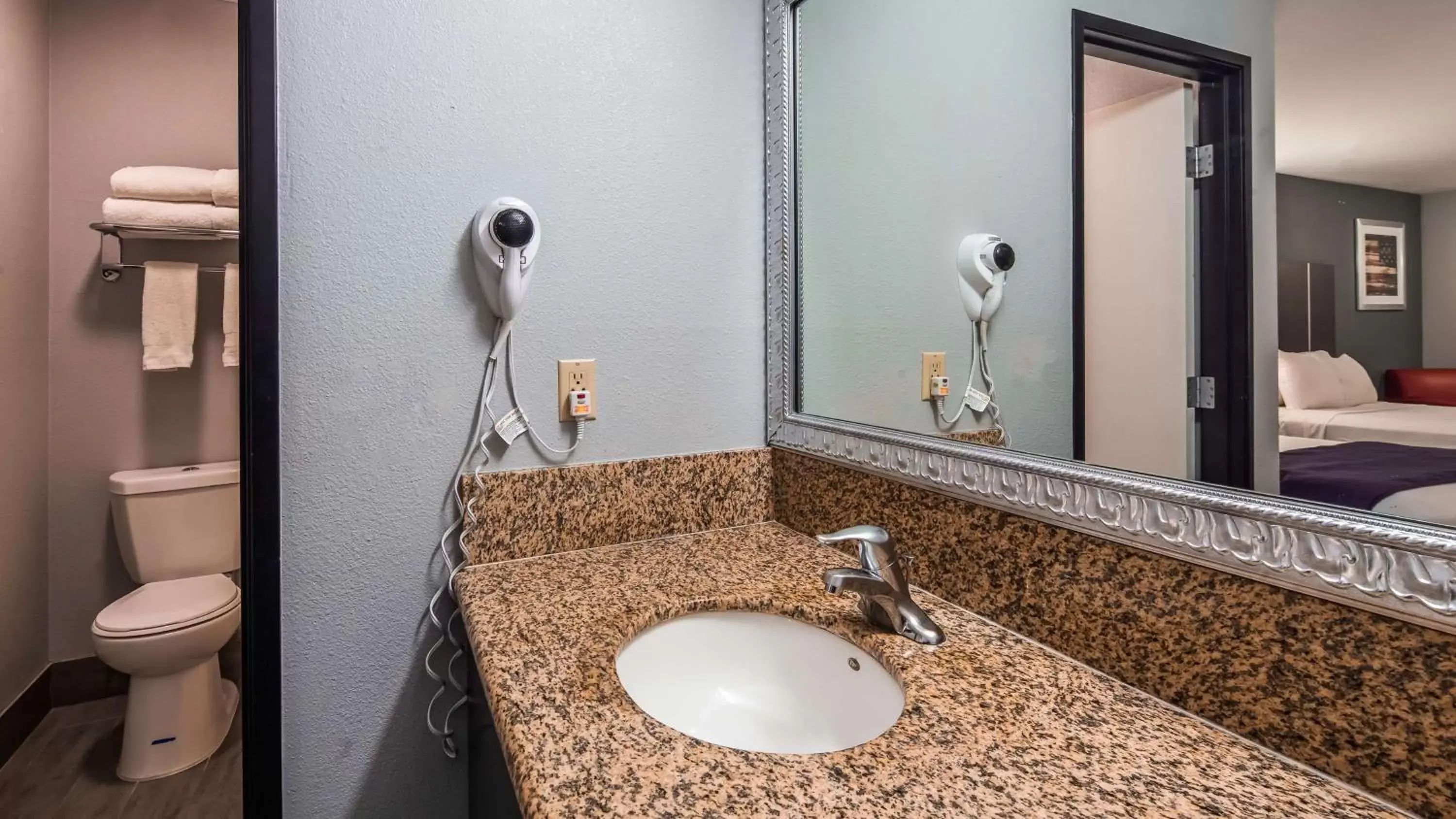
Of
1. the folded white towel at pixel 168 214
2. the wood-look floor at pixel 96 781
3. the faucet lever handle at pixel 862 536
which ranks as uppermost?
the folded white towel at pixel 168 214

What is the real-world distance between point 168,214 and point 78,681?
81cm

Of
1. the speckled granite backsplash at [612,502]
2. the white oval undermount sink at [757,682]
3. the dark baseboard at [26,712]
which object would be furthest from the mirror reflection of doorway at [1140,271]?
the dark baseboard at [26,712]

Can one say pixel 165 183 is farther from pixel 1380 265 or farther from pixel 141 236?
pixel 1380 265

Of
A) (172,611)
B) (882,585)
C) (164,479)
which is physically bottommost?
(172,611)

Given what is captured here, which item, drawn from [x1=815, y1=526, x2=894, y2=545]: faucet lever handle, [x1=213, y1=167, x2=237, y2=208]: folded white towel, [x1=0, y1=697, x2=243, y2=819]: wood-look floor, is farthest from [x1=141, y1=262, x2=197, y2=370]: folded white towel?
[x1=815, y1=526, x2=894, y2=545]: faucet lever handle

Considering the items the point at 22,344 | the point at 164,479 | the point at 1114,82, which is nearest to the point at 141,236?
the point at 22,344

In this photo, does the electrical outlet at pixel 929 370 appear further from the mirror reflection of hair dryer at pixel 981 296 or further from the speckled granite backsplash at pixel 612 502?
the speckled granite backsplash at pixel 612 502

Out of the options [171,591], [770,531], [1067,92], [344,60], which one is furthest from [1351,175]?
[171,591]

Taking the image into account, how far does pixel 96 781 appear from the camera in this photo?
3.62 ft

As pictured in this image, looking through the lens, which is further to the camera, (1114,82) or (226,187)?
(226,187)

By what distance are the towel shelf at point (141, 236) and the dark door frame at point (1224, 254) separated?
1346 mm

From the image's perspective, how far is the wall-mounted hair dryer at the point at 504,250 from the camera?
1095 millimetres

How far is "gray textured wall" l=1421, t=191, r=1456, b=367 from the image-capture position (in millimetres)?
525

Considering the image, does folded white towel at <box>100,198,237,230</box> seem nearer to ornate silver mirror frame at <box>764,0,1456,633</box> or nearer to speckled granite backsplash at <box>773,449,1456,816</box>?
ornate silver mirror frame at <box>764,0,1456,633</box>
